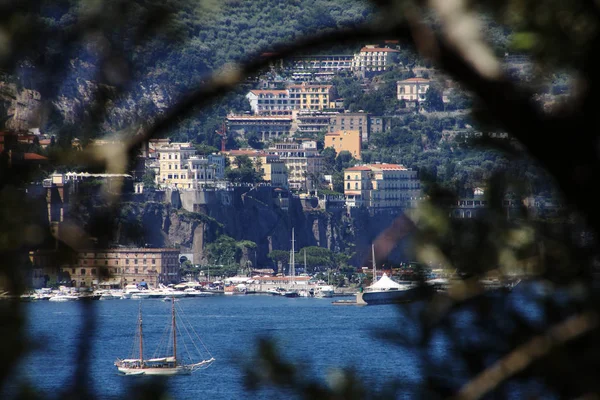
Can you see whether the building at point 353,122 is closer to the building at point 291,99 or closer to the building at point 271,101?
the building at point 291,99

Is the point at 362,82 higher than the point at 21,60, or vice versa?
the point at 362,82

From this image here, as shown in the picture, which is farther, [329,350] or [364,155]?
[364,155]

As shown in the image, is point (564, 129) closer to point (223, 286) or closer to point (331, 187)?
point (223, 286)

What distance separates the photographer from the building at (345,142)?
45469mm

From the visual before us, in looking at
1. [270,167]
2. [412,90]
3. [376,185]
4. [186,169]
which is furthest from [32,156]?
[412,90]

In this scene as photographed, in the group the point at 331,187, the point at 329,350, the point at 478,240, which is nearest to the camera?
the point at 478,240

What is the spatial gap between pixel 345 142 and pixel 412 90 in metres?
3.43

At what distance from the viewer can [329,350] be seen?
19.7 meters

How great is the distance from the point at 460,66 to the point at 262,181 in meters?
41.1

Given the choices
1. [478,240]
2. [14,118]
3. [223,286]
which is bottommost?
[223,286]

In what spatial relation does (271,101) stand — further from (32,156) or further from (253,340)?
(253,340)

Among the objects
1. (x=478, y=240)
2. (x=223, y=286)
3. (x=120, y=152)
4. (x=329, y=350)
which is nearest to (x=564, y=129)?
(x=478, y=240)

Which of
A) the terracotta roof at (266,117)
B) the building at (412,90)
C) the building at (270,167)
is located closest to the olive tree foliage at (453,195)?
the building at (270,167)

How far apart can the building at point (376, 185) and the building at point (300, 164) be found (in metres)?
1.39
